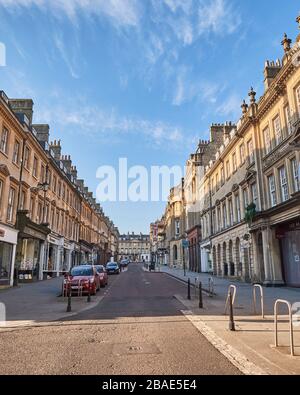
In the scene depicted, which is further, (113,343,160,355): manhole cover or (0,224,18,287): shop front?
(0,224,18,287): shop front

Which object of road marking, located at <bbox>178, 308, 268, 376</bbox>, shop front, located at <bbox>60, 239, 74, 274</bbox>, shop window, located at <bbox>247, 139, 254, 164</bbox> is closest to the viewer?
road marking, located at <bbox>178, 308, 268, 376</bbox>

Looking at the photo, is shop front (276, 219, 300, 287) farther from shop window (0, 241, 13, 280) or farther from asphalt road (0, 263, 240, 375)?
shop window (0, 241, 13, 280)

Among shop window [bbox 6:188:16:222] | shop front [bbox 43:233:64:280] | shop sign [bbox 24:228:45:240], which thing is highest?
shop window [bbox 6:188:16:222]

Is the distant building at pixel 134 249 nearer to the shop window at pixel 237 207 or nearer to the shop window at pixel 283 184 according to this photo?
the shop window at pixel 237 207

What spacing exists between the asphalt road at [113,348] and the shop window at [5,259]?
41.4ft

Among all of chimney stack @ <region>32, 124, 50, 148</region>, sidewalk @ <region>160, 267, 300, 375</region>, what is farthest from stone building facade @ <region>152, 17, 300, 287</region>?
chimney stack @ <region>32, 124, 50, 148</region>

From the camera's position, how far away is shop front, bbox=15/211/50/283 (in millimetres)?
23812

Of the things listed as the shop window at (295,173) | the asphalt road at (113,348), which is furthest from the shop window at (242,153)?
the asphalt road at (113,348)

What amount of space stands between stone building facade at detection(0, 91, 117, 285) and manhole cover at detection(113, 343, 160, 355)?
52.3 ft

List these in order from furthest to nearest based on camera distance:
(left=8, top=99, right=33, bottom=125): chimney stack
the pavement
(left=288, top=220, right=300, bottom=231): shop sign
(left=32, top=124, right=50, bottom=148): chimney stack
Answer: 1. (left=32, top=124, right=50, bottom=148): chimney stack
2. (left=8, top=99, right=33, bottom=125): chimney stack
3. (left=288, top=220, right=300, bottom=231): shop sign
4. the pavement
